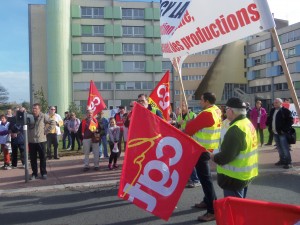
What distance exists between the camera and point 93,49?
58.9m

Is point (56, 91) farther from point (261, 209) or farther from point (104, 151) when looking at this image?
point (261, 209)

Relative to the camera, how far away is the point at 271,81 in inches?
2721

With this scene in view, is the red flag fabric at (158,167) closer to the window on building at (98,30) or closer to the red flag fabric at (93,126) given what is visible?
the red flag fabric at (93,126)

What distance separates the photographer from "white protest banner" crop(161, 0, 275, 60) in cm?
401

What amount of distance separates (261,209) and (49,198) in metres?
5.31

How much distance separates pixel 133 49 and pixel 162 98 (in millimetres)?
51665

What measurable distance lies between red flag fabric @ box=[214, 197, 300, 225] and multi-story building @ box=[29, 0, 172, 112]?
55407 millimetres

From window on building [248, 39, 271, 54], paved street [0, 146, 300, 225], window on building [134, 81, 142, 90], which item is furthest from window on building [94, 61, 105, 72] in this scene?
paved street [0, 146, 300, 225]

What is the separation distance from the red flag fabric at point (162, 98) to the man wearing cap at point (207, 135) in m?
3.66

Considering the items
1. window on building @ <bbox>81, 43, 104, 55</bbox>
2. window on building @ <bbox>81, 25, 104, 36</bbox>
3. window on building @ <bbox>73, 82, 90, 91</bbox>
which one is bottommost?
window on building @ <bbox>73, 82, 90, 91</bbox>

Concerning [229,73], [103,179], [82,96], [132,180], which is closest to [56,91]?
[82,96]

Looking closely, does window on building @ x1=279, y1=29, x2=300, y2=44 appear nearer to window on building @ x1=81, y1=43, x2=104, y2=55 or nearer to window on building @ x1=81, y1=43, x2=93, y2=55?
window on building @ x1=81, y1=43, x2=104, y2=55

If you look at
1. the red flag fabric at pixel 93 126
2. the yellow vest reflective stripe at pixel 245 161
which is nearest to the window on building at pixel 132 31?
the red flag fabric at pixel 93 126

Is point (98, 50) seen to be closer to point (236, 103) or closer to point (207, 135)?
point (207, 135)
